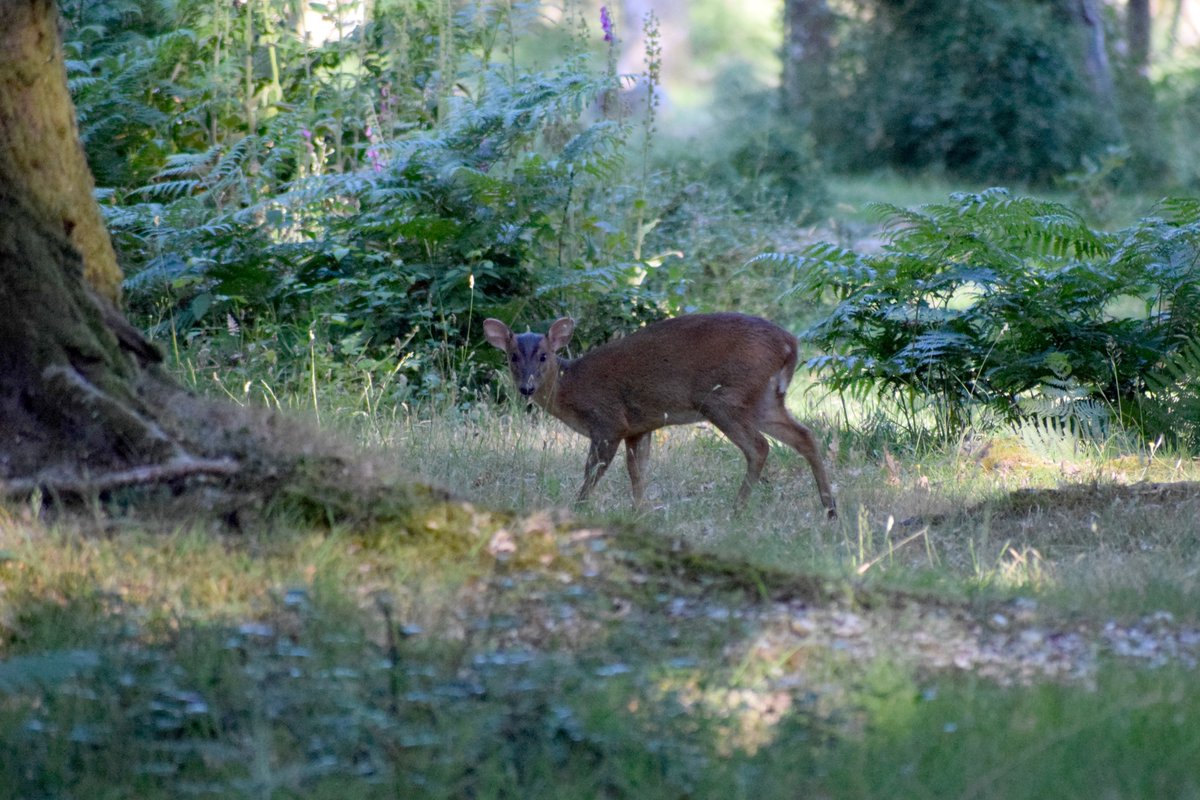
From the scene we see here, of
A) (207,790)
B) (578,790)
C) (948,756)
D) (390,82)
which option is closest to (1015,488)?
(948,756)

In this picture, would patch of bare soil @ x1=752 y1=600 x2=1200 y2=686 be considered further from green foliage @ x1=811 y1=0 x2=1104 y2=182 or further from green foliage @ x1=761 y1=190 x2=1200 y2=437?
green foliage @ x1=811 y1=0 x2=1104 y2=182

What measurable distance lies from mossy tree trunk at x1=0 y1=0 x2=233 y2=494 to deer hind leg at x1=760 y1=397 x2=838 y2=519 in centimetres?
350

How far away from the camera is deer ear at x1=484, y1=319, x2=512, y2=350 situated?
27.7ft

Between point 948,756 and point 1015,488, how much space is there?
3673 mm

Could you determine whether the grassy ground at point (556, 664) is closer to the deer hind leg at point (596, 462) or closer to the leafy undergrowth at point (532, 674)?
the leafy undergrowth at point (532, 674)

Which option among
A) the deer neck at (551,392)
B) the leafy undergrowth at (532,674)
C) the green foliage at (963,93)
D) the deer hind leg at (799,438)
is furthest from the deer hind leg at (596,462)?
the green foliage at (963,93)

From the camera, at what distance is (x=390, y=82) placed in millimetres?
10945

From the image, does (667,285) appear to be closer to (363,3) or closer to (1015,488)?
(363,3)

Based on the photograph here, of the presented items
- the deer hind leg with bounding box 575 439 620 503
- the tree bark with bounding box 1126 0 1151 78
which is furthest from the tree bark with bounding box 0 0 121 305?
the tree bark with bounding box 1126 0 1151 78

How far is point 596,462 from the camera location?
7973mm

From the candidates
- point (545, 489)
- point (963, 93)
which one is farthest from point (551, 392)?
point (963, 93)

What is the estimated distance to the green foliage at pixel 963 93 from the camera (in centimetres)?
2217

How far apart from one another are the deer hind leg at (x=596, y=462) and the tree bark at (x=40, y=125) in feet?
9.85

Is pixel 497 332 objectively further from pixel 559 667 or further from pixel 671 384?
pixel 559 667
